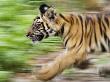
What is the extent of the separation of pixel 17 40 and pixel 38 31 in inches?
12.9

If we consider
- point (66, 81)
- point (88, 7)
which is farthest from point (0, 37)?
point (88, 7)

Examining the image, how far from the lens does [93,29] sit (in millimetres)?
5723

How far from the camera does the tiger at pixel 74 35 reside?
553 cm

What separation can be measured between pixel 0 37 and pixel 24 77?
55 centimetres

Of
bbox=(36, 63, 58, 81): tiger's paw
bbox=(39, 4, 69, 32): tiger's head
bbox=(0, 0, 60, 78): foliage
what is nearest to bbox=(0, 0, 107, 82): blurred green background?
bbox=(0, 0, 60, 78): foliage

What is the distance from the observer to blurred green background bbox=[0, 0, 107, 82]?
514cm

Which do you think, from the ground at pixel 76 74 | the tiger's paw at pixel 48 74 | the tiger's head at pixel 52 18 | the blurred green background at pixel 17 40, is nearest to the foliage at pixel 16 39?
the blurred green background at pixel 17 40

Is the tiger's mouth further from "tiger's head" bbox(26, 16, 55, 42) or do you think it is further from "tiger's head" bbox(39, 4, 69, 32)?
"tiger's head" bbox(39, 4, 69, 32)

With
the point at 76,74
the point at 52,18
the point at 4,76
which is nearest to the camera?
the point at 4,76

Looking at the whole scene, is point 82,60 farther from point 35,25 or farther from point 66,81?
point 35,25

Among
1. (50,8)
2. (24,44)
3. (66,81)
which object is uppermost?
(50,8)

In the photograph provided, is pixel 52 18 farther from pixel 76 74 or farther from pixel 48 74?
pixel 76 74

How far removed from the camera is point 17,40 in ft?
17.9

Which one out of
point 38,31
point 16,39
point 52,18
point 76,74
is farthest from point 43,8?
point 76,74
